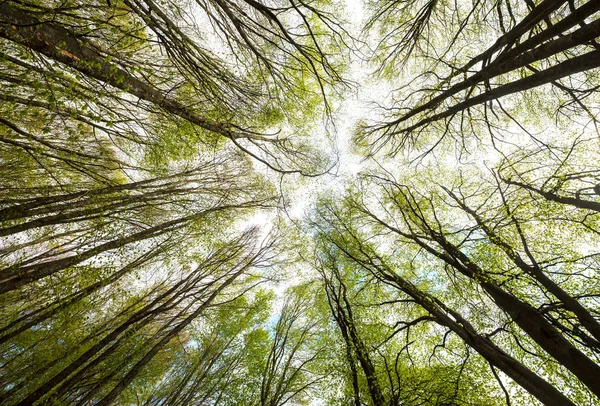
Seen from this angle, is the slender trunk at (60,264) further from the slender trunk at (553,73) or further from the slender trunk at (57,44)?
the slender trunk at (553,73)

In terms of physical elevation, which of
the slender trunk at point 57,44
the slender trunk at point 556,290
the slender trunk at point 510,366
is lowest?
the slender trunk at point 510,366

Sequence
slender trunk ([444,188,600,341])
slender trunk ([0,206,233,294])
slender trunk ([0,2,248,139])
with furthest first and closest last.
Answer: slender trunk ([0,206,233,294]) < slender trunk ([444,188,600,341]) < slender trunk ([0,2,248,139])

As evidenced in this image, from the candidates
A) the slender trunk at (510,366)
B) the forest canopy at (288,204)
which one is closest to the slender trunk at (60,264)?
the forest canopy at (288,204)

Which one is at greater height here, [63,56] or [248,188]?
[248,188]

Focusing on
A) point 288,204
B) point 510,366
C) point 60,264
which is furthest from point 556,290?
point 60,264

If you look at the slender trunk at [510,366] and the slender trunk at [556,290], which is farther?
the slender trunk at [556,290]

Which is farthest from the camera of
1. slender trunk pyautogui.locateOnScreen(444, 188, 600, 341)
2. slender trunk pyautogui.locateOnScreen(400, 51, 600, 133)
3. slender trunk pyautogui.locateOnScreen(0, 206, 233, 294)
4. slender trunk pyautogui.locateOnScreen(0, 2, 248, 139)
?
slender trunk pyautogui.locateOnScreen(0, 206, 233, 294)

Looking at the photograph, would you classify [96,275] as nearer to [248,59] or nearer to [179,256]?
[179,256]

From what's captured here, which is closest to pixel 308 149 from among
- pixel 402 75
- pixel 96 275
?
pixel 402 75

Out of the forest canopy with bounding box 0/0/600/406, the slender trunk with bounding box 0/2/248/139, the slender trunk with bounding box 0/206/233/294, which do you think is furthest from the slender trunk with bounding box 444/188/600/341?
→ the slender trunk with bounding box 0/206/233/294

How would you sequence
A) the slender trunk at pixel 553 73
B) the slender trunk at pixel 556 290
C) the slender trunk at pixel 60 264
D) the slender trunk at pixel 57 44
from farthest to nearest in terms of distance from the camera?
the slender trunk at pixel 60 264 < the slender trunk at pixel 556 290 < the slender trunk at pixel 57 44 < the slender trunk at pixel 553 73

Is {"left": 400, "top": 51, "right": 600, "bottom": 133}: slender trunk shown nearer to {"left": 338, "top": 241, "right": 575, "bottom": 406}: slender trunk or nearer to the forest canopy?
the forest canopy

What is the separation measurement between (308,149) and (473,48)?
407 centimetres

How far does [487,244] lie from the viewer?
165 inches
